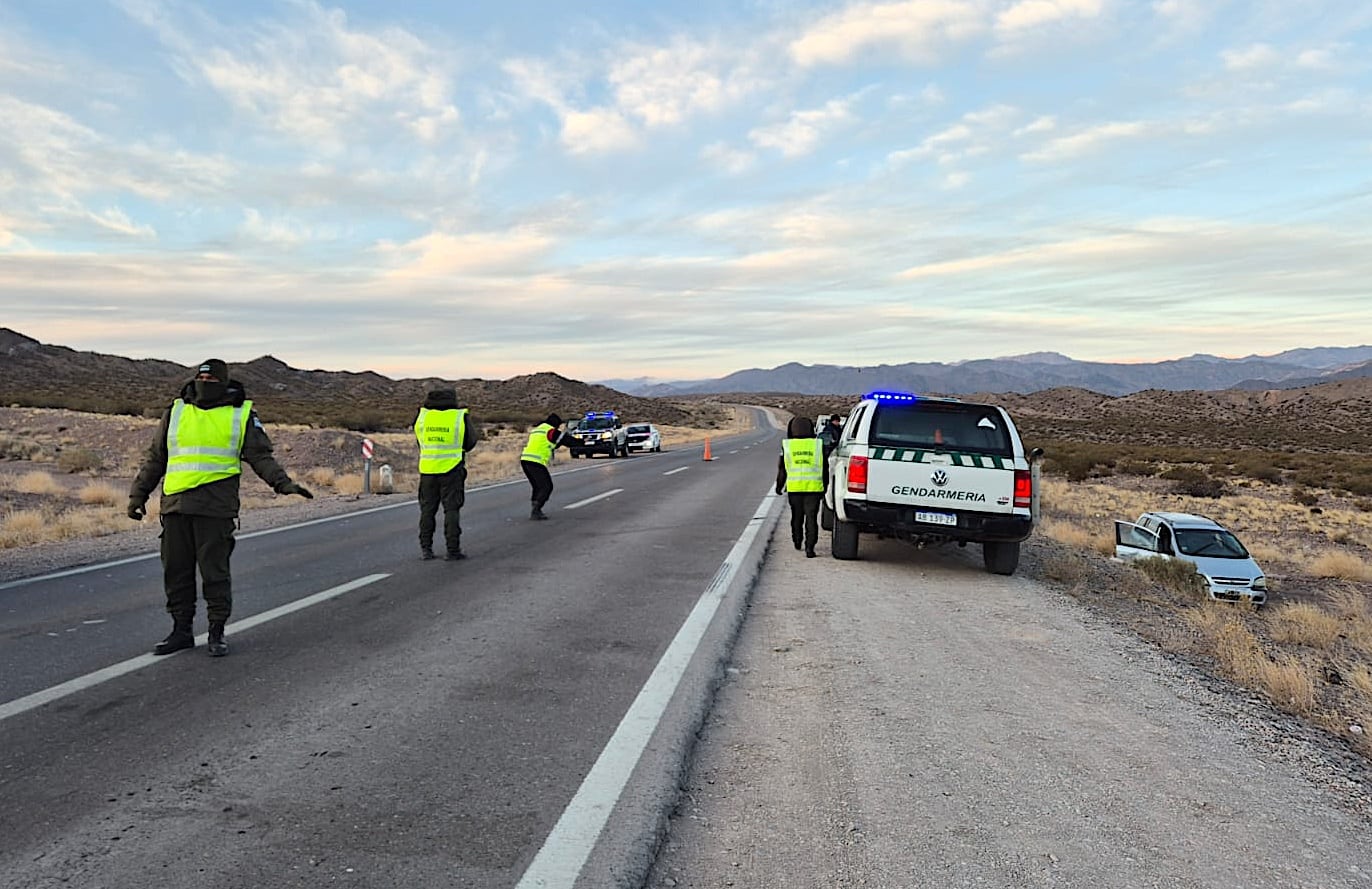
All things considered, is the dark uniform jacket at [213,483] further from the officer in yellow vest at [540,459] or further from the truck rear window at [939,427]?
the officer in yellow vest at [540,459]

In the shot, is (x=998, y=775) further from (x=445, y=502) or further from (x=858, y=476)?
(x=445, y=502)

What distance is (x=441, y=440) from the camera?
1041 centimetres

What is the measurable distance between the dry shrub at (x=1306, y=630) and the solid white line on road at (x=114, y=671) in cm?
923

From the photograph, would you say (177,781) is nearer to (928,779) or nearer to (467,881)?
(467,881)

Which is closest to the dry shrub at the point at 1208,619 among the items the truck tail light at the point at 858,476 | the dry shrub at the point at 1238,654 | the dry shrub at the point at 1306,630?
the dry shrub at the point at 1238,654

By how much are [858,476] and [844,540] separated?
998 mm

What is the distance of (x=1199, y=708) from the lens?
5.49 metres

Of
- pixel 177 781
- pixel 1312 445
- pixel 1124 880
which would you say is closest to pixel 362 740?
pixel 177 781

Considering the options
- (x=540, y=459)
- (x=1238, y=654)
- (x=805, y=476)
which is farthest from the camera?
(x=540, y=459)

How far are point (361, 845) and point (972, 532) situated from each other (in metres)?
7.49

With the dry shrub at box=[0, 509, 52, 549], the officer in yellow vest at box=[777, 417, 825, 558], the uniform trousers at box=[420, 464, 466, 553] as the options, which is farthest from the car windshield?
the dry shrub at box=[0, 509, 52, 549]

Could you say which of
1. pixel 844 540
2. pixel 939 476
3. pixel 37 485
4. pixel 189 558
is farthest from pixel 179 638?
pixel 37 485

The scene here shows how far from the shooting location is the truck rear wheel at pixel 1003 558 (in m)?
10.1

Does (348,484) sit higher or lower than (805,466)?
lower
